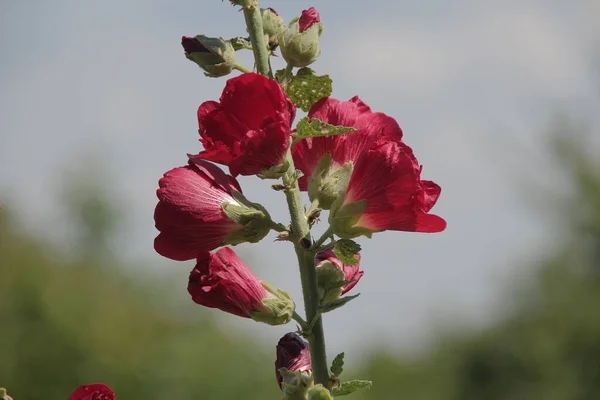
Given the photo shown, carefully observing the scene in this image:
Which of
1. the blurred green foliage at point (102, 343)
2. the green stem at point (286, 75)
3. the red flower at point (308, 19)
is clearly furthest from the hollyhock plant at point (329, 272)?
the blurred green foliage at point (102, 343)

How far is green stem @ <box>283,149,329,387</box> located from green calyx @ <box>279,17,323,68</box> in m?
0.24

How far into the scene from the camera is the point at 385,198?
2100 mm

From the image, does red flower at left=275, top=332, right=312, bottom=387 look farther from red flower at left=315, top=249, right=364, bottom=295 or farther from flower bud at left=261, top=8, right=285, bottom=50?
flower bud at left=261, top=8, right=285, bottom=50

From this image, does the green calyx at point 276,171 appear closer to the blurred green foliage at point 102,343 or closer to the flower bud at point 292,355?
the flower bud at point 292,355

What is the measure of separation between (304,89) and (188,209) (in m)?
0.36

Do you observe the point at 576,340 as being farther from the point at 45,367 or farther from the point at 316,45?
the point at 316,45

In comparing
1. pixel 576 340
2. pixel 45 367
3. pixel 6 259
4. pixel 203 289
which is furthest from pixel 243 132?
pixel 576 340

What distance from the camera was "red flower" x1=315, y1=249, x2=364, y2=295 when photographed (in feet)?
7.27

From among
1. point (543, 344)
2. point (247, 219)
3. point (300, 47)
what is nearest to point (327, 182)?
point (247, 219)

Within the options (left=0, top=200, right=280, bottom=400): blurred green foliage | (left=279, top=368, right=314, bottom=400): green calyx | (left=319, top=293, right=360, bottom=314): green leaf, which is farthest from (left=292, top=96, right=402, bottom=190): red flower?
(left=0, top=200, right=280, bottom=400): blurred green foliage

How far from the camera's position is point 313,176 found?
7.08 ft

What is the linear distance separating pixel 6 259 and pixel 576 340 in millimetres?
17642

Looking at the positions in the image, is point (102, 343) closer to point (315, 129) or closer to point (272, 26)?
point (272, 26)

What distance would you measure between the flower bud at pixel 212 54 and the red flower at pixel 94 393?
0.73m
